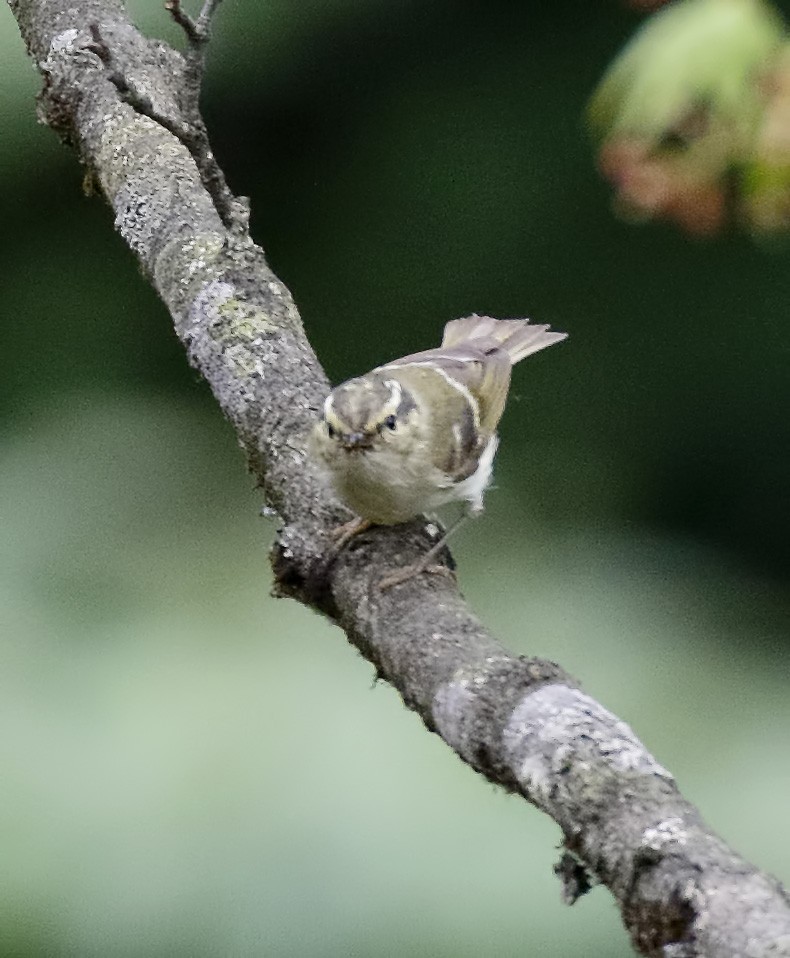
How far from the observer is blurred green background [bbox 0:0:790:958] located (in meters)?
4.06

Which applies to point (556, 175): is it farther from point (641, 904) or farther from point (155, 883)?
point (641, 904)

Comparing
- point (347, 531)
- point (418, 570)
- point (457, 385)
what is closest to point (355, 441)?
point (347, 531)

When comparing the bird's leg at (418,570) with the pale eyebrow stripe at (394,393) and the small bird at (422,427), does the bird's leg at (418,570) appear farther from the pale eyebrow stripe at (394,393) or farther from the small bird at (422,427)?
the pale eyebrow stripe at (394,393)

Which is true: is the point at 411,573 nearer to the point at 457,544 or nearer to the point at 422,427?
the point at 422,427

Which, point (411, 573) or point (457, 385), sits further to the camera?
point (457, 385)

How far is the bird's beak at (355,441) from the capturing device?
240 cm

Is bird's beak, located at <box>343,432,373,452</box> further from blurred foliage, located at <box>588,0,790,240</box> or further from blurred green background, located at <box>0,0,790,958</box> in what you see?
blurred green background, located at <box>0,0,790,958</box>

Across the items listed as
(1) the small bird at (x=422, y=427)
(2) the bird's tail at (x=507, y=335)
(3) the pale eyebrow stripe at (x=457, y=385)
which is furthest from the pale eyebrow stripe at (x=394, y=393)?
(2) the bird's tail at (x=507, y=335)

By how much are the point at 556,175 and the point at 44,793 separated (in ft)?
11.7

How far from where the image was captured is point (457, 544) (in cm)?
553

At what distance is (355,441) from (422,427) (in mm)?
488

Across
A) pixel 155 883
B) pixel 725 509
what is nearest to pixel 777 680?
pixel 725 509

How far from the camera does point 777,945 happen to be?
1.12 meters

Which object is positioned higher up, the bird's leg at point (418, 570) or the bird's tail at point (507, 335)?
the bird's tail at point (507, 335)
